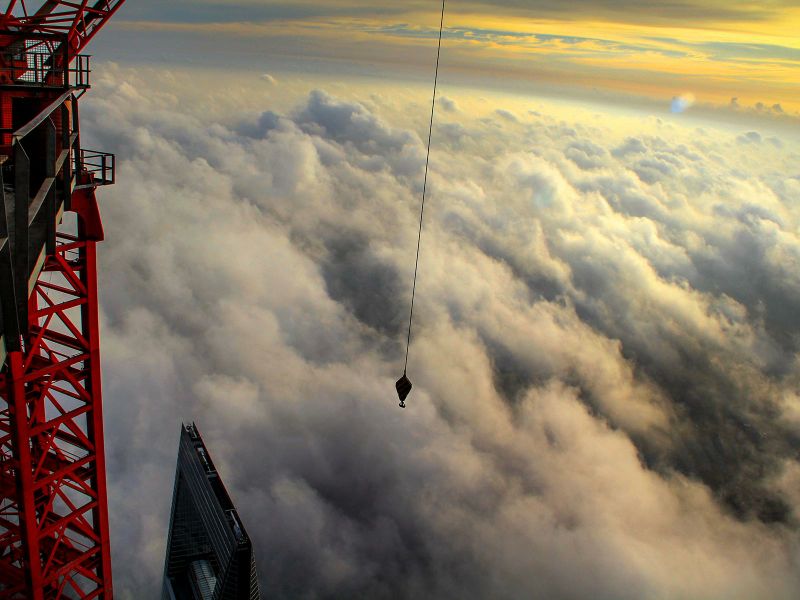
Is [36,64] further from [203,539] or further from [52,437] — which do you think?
[203,539]

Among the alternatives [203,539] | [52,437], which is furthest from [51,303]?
[203,539]

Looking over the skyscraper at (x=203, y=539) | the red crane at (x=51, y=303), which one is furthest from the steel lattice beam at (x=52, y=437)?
the skyscraper at (x=203, y=539)

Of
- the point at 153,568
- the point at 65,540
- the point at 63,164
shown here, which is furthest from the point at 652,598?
the point at 63,164

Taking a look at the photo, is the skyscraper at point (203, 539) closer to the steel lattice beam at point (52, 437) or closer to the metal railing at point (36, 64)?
the steel lattice beam at point (52, 437)

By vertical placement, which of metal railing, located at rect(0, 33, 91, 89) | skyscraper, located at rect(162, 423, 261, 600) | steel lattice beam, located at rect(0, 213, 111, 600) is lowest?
skyscraper, located at rect(162, 423, 261, 600)

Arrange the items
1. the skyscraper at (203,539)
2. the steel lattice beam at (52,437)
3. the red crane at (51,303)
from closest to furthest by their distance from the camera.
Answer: the red crane at (51,303) < the steel lattice beam at (52,437) < the skyscraper at (203,539)

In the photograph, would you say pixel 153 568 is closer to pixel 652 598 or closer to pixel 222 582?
pixel 222 582

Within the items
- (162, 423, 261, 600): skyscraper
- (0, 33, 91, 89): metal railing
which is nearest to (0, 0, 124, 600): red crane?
(0, 33, 91, 89): metal railing

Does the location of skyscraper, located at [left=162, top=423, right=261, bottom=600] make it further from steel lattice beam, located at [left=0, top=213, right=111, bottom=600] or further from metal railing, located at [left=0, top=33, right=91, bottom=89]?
metal railing, located at [left=0, top=33, right=91, bottom=89]

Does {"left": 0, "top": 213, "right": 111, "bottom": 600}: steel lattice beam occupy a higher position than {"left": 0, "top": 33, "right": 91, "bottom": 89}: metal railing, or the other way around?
{"left": 0, "top": 33, "right": 91, "bottom": 89}: metal railing
